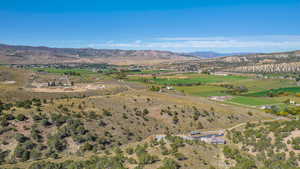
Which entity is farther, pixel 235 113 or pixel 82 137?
pixel 235 113

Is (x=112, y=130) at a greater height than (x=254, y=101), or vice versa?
(x=112, y=130)

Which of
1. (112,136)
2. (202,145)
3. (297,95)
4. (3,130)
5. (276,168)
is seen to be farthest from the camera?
(297,95)

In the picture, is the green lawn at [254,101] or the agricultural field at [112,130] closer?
the agricultural field at [112,130]

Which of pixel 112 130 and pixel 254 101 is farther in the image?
pixel 254 101

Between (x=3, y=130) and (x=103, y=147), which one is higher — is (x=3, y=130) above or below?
above

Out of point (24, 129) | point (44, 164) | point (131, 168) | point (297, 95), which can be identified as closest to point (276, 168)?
point (131, 168)

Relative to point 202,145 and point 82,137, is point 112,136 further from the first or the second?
point 202,145

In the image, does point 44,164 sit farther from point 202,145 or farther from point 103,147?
point 202,145

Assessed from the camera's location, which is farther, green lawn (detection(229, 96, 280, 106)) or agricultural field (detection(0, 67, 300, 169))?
green lawn (detection(229, 96, 280, 106))

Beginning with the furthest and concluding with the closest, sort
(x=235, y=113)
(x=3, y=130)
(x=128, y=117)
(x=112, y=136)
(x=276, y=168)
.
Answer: (x=235, y=113), (x=128, y=117), (x=112, y=136), (x=3, y=130), (x=276, y=168)
